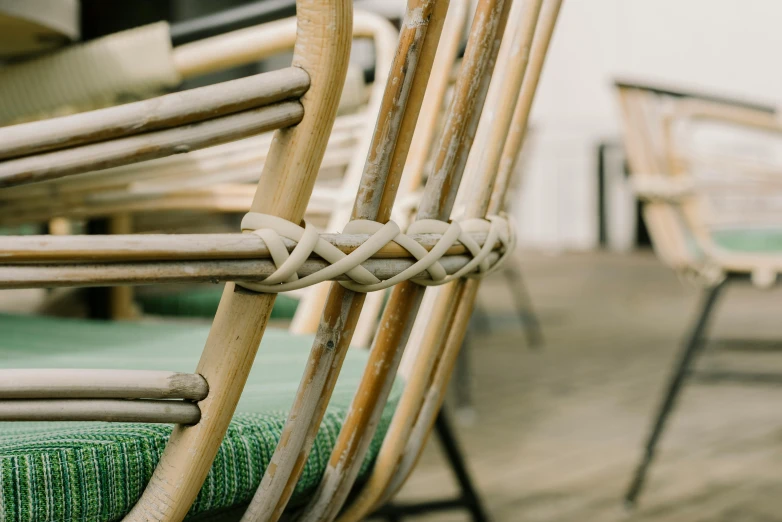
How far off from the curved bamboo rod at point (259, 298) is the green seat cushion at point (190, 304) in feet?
2.66

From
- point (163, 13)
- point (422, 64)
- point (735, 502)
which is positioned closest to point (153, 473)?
point (422, 64)

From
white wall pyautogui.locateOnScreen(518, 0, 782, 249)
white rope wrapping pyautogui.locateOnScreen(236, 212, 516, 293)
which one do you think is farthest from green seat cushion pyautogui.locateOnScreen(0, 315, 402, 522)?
white wall pyautogui.locateOnScreen(518, 0, 782, 249)

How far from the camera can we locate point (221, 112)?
0.32m

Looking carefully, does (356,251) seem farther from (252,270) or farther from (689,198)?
(689,198)

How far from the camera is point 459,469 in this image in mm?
1073

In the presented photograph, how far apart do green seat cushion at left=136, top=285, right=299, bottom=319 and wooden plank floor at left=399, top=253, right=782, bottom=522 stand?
0.51 m

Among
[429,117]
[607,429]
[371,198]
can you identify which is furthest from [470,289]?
[607,429]

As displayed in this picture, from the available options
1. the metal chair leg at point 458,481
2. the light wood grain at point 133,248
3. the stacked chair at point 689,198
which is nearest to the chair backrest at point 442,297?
the light wood grain at point 133,248

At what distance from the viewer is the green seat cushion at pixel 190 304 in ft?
3.90

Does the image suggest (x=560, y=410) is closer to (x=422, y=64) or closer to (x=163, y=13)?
(x=163, y=13)

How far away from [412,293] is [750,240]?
115cm

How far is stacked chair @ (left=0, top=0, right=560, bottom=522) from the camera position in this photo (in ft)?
1.02

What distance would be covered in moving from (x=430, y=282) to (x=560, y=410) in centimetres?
193

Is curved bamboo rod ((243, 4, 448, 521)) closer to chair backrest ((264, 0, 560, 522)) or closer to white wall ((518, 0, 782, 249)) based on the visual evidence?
chair backrest ((264, 0, 560, 522))
